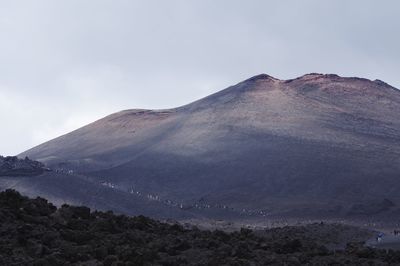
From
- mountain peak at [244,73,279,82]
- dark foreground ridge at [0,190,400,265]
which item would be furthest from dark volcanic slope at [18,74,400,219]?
dark foreground ridge at [0,190,400,265]

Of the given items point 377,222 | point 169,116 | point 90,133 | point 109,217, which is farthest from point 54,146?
point 109,217

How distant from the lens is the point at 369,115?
9831 cm

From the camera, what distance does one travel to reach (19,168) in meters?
72.2

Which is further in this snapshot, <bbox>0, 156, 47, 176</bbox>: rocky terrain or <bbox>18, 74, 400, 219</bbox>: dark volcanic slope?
<bbox>18, 74, 400, 219</bbox>: dark volcanic slope

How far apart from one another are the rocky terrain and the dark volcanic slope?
8.23m

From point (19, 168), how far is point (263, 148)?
87.6 ft

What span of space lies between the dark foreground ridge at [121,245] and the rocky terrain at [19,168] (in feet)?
171

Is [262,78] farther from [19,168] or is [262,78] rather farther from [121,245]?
[121,245]

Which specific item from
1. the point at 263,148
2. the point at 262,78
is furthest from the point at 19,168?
the point at 262,78

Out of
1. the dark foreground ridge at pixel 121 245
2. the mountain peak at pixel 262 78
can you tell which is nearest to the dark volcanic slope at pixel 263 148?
the mountain peak at pixel 262 78

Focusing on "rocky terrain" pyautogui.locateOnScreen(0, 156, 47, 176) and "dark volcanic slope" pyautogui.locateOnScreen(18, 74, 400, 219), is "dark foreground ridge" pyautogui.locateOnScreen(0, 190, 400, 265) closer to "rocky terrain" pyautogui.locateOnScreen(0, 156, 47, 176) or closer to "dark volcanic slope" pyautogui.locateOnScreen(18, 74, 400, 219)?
"dark volcanic slope" pyautogui.locateOnScreen(18, 74, 400, 219)

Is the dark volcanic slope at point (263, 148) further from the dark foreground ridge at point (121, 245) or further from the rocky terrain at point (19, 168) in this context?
the dark foreground ridge at point (121, 245)

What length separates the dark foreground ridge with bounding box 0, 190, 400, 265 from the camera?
570 inches

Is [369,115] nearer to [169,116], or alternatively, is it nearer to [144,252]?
[169,116]
